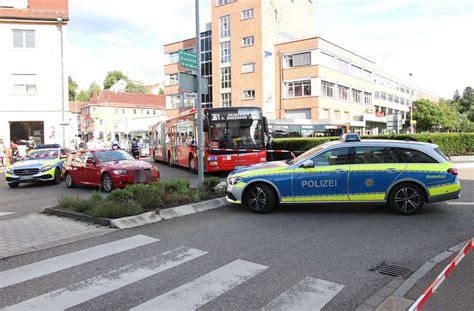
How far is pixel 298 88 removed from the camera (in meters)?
52.3

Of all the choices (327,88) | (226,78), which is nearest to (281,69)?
(327,88)

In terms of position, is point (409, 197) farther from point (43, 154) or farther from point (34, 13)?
point (34, 13)

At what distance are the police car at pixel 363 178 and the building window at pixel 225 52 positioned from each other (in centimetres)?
4998

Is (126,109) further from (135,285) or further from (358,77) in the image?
(135,285)

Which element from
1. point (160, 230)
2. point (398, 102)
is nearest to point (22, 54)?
point (160, 230)

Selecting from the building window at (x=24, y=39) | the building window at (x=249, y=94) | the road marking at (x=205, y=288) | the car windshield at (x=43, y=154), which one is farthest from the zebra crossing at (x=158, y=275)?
the building window at (x=249, y=94)

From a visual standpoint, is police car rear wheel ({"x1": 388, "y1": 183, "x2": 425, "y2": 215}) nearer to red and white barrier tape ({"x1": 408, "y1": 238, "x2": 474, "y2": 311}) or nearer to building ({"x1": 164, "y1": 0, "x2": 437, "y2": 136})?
red and white barrier tape ({"x1": 408, "y1": 238, "x2": 474, "y2": 311})

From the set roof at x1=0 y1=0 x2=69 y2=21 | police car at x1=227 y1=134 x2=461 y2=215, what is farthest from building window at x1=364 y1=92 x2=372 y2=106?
police car at x1=227 y1=134 x2=461 y2=215

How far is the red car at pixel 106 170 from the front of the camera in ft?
42.2

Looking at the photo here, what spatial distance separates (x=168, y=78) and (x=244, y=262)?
2449 inches

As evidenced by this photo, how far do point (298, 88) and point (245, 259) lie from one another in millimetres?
48137

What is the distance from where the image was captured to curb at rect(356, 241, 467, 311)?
4148 mm

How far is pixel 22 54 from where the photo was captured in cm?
3162

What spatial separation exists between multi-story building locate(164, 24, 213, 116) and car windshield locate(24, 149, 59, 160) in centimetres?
4236
